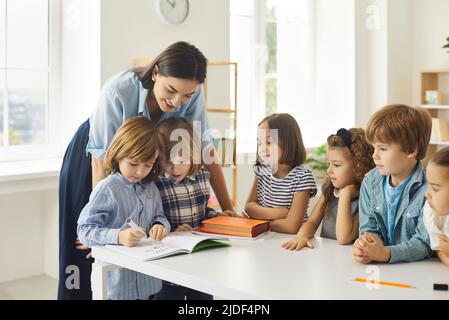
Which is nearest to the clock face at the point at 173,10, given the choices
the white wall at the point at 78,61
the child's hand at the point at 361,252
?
the white wall at the point at 78,61

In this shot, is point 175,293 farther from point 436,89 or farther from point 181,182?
point 436,89

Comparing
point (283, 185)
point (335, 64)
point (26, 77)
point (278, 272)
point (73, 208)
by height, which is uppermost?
point (335, 64)

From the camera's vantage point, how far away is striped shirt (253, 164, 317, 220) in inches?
93.4

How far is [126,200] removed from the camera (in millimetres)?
2139

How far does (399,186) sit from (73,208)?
4.80 feet

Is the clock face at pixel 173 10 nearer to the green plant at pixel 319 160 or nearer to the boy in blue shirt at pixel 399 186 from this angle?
the green plant at pixel 319 160

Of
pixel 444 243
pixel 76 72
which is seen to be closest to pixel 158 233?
pixel 444 243

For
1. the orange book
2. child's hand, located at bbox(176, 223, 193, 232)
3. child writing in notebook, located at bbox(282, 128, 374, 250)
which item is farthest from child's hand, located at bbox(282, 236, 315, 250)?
child's hand, located at bbox(176, 223, 193, 232)

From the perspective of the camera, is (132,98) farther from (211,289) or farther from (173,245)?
(211,289)

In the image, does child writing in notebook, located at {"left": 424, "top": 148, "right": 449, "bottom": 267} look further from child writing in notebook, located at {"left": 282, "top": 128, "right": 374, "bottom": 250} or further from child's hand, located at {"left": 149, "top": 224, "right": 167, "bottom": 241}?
child's hand, located at {"left": 149, "top": 224, "right": 167, "bottom": 241}

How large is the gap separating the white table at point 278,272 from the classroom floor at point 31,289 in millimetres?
1918

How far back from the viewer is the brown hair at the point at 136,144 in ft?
6.90

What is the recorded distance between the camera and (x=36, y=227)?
4.19 m

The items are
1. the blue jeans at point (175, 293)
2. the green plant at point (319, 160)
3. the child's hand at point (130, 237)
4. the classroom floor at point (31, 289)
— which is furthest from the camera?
the green plant at point (319, 160)
